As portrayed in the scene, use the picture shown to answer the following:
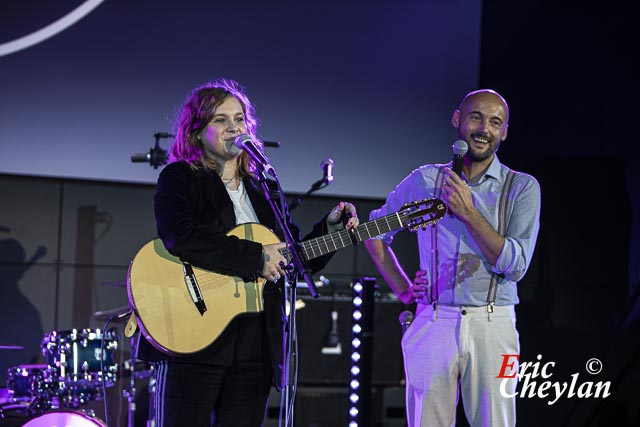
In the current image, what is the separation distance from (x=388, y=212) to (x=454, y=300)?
0.56 m

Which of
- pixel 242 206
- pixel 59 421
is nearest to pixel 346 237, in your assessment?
pixel 242 206

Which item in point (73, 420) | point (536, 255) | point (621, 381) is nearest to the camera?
point (73, 420)

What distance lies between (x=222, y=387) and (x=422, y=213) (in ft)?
3.55

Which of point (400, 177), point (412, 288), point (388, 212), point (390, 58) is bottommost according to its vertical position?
point (412, 288)

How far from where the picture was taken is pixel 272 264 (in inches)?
113

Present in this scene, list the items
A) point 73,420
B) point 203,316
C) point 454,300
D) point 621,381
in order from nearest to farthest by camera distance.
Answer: point 203,316 < point 454,300 < point 73,420 < point 621,381

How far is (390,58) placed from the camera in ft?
21.3

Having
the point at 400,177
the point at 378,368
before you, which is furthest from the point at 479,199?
the point at 400,177

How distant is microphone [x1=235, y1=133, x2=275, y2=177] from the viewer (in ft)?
8.86

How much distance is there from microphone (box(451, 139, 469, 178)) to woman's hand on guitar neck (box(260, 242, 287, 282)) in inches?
34.7

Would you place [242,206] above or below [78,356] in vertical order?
above

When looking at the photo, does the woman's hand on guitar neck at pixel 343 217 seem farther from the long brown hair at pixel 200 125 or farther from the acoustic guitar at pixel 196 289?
the long brown hair at pixel 200 125

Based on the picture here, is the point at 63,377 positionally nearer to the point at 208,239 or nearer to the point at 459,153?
the point at 208,239

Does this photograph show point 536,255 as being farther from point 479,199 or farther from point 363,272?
point 479,199
